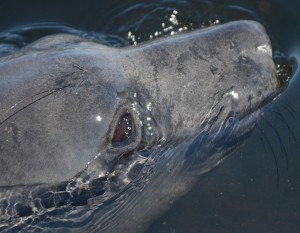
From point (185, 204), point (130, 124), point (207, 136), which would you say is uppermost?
point (130, 124)

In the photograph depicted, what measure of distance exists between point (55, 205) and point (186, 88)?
97 cm

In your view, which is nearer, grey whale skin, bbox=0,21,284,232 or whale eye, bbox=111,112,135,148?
grey whale skin, bbox=0,21,284,232

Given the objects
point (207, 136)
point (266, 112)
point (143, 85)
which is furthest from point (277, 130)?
point (143, 85)

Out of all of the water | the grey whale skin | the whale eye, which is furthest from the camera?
the water

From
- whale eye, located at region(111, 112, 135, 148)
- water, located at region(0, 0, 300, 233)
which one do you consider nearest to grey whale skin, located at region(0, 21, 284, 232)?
whale eye, located at region(111, 112, 135, 148)

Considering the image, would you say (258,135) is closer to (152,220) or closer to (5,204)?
(152,220)

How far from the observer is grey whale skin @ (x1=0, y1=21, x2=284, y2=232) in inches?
151

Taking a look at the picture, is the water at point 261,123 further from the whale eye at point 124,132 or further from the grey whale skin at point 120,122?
the whale eye at point 124,132

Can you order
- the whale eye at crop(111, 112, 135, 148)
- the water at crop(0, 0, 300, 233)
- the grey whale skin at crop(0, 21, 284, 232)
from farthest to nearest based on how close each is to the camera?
1. the water at crop(0, 0, 300, 233)
2. the whale eye at crop(111, 112, 135, 148)
3. the grey whale skin at crop(0, 21, 284, 232)

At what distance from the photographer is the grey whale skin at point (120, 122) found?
3.83 meters

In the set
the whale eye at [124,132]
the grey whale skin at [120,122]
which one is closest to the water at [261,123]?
the grey whale skin at [120,122]

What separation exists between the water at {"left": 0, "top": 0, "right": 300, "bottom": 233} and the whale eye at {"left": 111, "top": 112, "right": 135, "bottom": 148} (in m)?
0.50

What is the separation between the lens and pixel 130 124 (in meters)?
4.02

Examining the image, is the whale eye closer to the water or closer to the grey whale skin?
the grey whale skin
